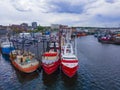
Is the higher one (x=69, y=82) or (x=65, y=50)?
(x=65, y=50)

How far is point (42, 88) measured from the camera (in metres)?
42.3

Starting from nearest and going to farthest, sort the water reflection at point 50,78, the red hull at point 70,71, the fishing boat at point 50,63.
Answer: the water reflection at point 50,78, the red hull at point 70,71, the fishing boat at point 50,63

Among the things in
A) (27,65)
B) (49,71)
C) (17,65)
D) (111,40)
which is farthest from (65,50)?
(111,40)

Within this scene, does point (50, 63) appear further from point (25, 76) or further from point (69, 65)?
point (25, 76)

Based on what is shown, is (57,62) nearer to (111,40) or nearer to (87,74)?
(87,74)

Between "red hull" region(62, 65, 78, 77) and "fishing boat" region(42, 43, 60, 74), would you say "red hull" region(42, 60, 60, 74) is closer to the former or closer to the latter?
"fishing boat" region(42, 43, 60, 74)

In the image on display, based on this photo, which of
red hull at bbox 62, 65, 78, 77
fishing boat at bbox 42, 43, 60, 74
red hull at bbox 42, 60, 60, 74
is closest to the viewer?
red hull at bbox 62, 65, 78, 77

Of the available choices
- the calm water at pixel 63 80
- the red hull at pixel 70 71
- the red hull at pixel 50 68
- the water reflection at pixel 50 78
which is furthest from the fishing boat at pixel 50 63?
the red hull at pixel 70 71

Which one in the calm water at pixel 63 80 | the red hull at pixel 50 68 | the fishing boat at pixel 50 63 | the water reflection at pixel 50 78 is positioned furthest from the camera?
the fishing boat at pixel 50 63

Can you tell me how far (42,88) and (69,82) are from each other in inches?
271

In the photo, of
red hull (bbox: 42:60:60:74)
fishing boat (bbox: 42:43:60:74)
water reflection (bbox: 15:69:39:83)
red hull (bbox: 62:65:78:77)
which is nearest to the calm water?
water reflection (bbox: 15:69:39:83)

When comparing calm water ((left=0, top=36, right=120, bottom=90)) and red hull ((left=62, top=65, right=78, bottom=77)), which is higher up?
red hull ((left=62, top=65, right=78, bottom=77))

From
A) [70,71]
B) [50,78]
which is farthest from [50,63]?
[70,71]

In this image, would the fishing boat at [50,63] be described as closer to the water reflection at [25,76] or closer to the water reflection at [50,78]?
the water reflection at [50,78]
